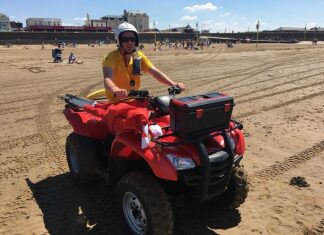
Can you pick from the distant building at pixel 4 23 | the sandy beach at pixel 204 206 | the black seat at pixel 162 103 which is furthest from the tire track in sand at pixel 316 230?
the distant building at pixel 4 23

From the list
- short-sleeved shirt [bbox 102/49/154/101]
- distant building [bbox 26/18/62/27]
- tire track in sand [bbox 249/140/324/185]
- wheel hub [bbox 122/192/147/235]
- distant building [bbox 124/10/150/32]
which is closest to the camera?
wheel hub [bbox 122/192/147/235]

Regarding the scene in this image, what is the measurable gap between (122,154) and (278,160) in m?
3.31

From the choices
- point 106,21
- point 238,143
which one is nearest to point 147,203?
point 238,143

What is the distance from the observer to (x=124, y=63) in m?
4.62

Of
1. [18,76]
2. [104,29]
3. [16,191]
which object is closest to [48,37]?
[104,29]

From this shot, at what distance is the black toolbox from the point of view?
10.2 feet

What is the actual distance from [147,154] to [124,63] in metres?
1.77

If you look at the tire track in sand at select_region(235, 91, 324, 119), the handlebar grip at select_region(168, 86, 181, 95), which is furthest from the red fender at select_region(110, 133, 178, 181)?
the tire track in sand at select_region(235, 91, 324, 119)

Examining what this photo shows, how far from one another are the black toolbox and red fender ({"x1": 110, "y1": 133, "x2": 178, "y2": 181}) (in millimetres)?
283

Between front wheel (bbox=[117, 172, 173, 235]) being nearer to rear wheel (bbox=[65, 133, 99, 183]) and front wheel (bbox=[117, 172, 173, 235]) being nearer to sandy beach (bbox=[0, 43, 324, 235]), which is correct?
sandy beach (bbox=[0, 43, 324, 235])

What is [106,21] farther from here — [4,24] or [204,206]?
[204,206]

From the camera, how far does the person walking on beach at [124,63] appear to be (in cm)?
432

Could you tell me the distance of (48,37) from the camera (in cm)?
7506

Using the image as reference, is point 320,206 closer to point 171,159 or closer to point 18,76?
point 171,159
